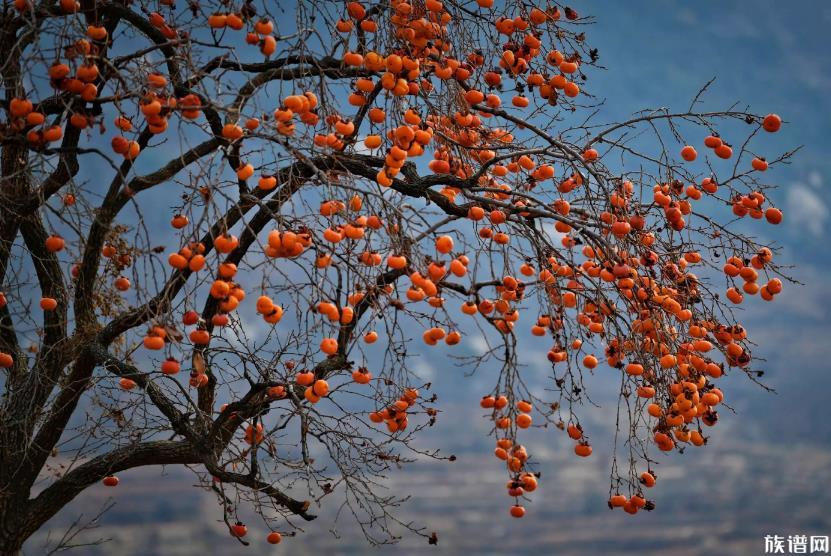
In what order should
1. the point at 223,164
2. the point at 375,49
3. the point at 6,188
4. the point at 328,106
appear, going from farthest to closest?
the point at 6,188, the point at 375,49, the point at 328,106, the point at 223,164

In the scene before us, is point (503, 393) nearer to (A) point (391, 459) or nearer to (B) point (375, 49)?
(A) point (391, 459)

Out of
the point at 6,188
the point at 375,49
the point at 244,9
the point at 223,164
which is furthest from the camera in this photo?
the point at 6,188

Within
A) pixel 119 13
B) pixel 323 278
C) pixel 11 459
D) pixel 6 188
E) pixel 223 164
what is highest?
pixel 119 13

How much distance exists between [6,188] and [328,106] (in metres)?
1.73

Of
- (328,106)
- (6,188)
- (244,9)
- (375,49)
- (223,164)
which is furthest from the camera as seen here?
(6,188)

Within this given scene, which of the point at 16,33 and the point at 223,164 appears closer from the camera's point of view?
the point at 223,164

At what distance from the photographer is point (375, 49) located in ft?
12.7

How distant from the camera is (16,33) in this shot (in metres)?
4.21

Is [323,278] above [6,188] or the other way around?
the other way around

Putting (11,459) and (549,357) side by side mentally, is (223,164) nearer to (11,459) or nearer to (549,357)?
(549,357)

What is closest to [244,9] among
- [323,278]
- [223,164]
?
[223,164]

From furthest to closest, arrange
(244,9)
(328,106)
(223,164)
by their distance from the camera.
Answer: (328,106), (244,9), (223,164)

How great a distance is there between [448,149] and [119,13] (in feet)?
5.80

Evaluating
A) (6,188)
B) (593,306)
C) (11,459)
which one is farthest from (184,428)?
(593,306)
